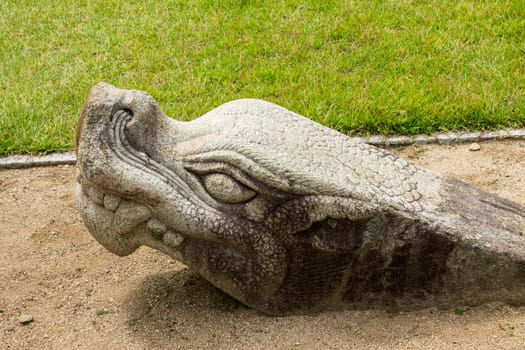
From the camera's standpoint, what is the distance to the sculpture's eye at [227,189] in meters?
3.32

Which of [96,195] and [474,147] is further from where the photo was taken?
[474,147]

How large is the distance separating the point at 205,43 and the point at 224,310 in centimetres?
377

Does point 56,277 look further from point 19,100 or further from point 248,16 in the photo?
point 248,16

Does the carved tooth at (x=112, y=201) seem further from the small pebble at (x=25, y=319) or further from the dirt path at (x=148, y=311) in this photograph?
the small pebble at (x=25, y=319)

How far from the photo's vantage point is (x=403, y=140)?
211 inches

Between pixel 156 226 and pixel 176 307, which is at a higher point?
pixel 156 226

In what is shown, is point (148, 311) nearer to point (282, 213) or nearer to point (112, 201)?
point (112, 201)

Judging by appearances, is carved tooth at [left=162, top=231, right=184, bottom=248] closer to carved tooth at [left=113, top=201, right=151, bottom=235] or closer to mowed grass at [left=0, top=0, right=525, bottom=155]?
carved tooth at [left=113, top=201, right=151, bottom=235]

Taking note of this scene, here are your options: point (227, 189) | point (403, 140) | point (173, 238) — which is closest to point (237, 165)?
point (227, 189)

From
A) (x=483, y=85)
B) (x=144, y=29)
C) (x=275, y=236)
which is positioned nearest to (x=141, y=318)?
(x=275, y=236)

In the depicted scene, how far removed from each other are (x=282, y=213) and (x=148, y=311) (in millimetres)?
1070

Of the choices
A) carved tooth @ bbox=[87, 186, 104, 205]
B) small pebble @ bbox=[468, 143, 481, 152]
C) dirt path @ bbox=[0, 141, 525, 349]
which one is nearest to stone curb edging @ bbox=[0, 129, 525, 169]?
small pebble @ bbox=[468, 143, 481, 152]

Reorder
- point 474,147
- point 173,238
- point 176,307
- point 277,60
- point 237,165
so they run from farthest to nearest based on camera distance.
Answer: point 277,60, point 474,147, point 176,307, point 173,238, point 237,165

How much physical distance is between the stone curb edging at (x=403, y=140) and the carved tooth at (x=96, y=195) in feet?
6.47
